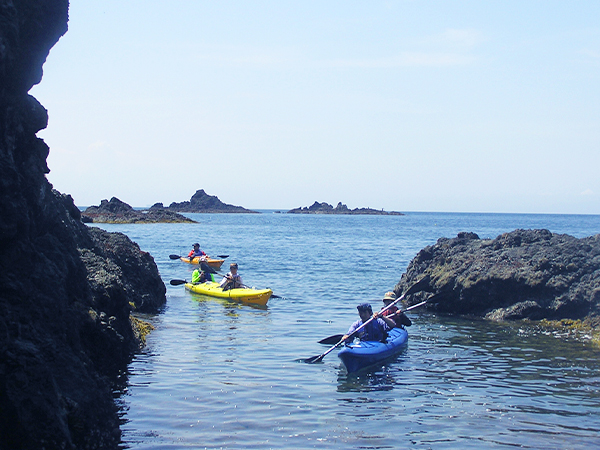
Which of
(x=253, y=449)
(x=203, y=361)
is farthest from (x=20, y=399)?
(x=203, y=361)

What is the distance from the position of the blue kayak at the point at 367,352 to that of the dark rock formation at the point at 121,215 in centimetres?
7317

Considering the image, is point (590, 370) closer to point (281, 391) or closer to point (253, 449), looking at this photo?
point (281, 391)

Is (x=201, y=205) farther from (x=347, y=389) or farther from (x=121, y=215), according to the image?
(x=347, y=389)

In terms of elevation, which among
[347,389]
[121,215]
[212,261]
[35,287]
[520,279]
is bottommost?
A: [347,389]

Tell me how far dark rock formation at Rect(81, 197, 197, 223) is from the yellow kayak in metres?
62.6

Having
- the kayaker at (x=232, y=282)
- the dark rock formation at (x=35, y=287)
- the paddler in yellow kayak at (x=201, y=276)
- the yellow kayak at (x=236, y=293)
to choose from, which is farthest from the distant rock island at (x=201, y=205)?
the dark rock formation at (x=35, y=287)

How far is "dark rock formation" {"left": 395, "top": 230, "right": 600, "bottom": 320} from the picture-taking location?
15.5 meters

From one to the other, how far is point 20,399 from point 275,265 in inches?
1083

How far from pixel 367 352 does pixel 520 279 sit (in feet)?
23.8

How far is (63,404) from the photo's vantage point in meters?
5.95

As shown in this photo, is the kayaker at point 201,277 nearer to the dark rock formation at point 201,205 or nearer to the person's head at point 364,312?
the person's head at point 364,312

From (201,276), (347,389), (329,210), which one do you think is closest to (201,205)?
(329,210)

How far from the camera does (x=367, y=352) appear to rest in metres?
11.3

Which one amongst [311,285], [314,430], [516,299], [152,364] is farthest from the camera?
[311,285]
